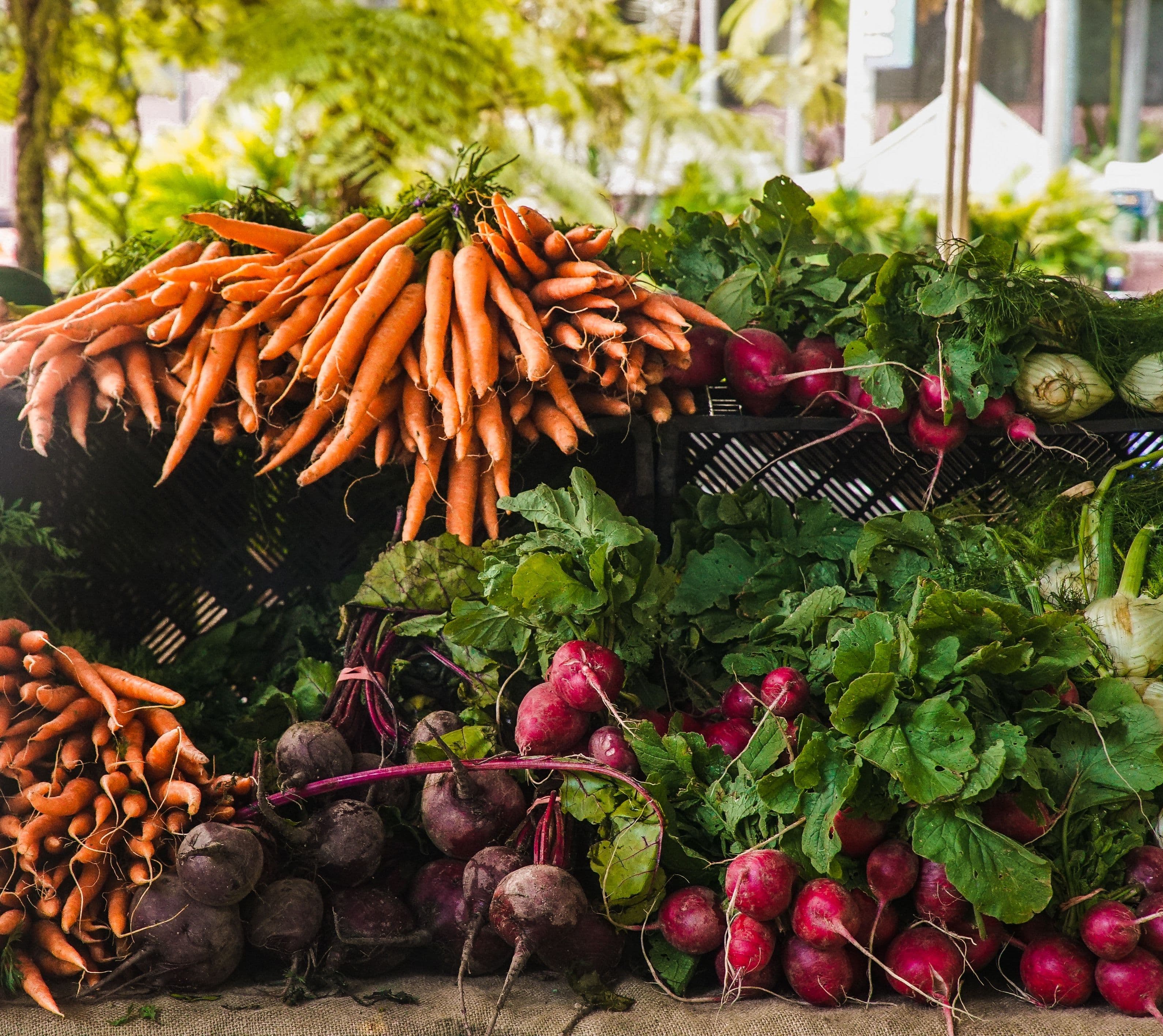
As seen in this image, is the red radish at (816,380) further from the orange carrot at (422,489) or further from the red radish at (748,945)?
the red radish at (748,945)

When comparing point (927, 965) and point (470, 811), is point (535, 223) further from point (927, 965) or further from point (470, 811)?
point (927, 965)

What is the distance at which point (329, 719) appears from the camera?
170 centimetres

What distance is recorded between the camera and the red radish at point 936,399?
1.83 metres

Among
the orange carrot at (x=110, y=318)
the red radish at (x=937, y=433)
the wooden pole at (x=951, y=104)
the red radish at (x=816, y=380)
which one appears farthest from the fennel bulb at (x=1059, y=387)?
the orange carrot at (x=110, y=318)

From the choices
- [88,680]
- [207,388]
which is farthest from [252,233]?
[88,680]

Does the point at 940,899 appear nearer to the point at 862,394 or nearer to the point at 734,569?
the point at 734,569

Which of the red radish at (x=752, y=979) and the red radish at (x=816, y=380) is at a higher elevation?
the red radish at (x=816, y=380)

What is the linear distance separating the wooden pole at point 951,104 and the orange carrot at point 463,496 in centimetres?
137

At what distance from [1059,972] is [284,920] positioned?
1.16m

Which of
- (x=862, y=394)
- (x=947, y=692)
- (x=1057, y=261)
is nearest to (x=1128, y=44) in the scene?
(x=1057, y=261)

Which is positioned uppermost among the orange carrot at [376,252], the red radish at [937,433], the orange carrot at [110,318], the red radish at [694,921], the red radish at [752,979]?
the orange carrot at [376,252]

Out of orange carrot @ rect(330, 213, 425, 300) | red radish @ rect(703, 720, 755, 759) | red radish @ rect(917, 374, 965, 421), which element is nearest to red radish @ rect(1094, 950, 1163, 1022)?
red radish @ rect(703, 720, 755, 759)

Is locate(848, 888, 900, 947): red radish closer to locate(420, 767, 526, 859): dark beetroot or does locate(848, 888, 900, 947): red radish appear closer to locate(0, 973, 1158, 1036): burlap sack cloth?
locate(0, 973, 1158, 1036): burlap sack cloth

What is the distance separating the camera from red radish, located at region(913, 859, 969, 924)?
4.47ft
